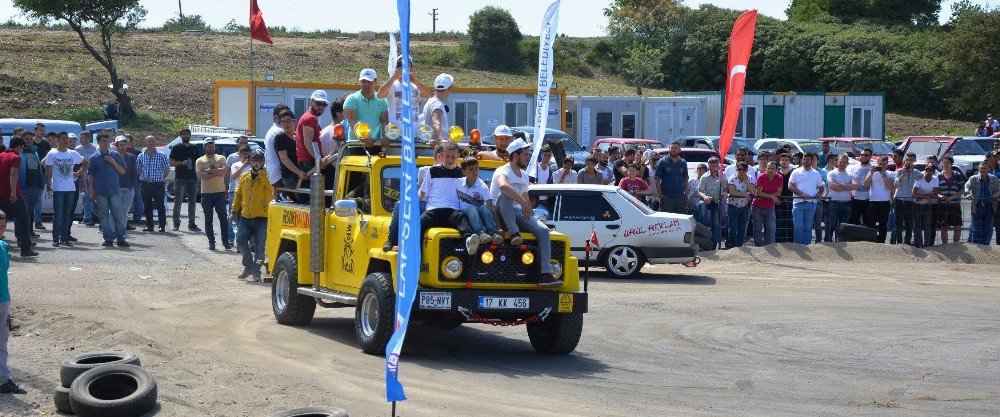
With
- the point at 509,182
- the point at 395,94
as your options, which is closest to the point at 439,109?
the point at 395,94

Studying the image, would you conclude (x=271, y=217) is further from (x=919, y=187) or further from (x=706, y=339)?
(x=919, y=187)

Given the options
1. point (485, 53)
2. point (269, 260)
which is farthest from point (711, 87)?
point (269, 260)

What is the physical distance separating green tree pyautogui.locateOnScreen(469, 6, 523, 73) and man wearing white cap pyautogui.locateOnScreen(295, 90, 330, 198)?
210 feet

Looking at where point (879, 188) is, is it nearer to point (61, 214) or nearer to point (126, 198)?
point (126, 198)

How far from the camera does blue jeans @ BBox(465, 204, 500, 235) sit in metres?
11.6

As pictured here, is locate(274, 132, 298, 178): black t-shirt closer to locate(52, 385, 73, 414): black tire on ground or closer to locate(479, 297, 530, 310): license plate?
locate(479, 297, 530, 310): license plate

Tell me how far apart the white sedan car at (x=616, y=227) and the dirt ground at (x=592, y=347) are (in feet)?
1.23

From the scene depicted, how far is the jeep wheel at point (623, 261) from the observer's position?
1936 cm

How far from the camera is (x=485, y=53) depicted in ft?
257

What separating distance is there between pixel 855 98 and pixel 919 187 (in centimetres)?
3085

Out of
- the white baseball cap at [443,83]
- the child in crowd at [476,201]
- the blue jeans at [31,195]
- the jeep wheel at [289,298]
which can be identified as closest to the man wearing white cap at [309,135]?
the jeep wheel at [289,298]

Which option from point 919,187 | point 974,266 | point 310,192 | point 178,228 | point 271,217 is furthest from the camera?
point 178,228

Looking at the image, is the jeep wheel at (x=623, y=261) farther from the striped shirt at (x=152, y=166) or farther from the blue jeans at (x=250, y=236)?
the striped shirt at (x=152, y=166)

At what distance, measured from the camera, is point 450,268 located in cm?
1159
